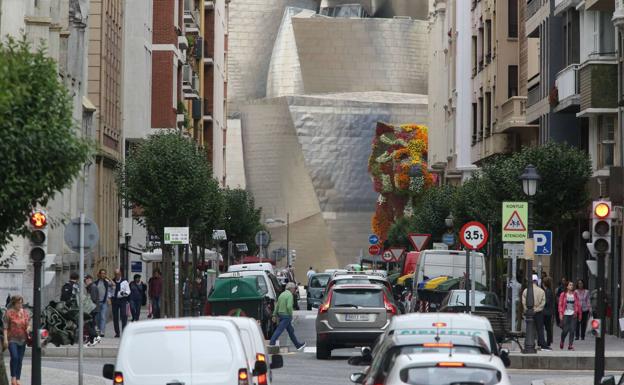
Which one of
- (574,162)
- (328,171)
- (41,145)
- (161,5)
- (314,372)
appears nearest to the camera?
(41,145)

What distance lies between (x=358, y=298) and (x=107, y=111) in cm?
2588

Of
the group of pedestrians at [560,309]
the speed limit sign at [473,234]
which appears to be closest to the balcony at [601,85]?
the group of pedestrians at [560,309]

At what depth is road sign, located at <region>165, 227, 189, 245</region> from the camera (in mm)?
41281

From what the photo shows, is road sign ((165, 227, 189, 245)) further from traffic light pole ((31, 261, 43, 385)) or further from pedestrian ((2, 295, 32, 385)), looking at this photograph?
traffic light pole ((31, 261, 43, 385))

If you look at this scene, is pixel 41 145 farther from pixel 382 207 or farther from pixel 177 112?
pixel 382 207

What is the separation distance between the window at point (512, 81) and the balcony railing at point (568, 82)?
14.3 meters

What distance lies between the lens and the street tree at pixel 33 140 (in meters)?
19.3

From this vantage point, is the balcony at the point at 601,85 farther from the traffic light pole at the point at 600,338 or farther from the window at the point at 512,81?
the traffic light pole at the point at 600,338

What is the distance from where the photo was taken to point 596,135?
50375 millimetres

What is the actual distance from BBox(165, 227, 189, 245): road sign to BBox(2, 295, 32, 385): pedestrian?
52.0ft

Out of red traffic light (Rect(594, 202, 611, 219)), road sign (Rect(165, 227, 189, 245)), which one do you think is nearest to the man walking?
road sign (Rect(165, 227, 189, 245))

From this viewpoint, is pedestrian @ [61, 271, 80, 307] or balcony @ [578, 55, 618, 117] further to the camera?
balcony @ [578, 55, 618, 117]

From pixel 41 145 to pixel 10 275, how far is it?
20643 millimetres

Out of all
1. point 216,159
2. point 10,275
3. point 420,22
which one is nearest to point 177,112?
point 216,159
